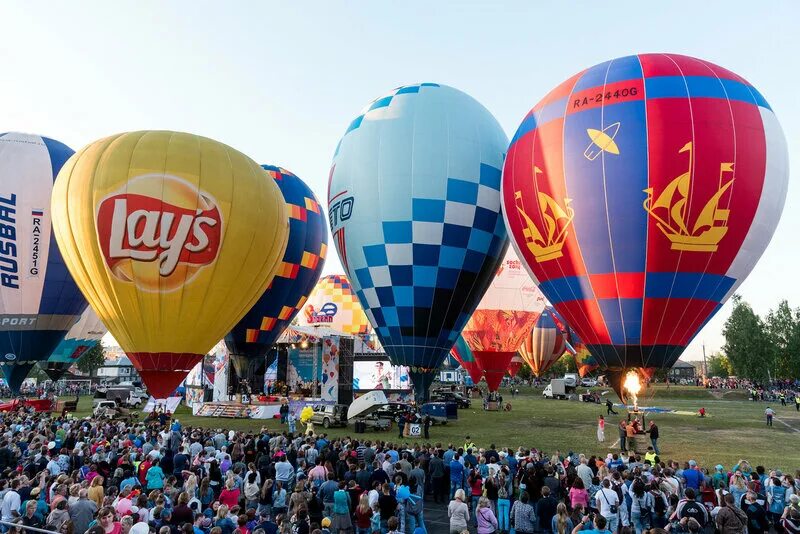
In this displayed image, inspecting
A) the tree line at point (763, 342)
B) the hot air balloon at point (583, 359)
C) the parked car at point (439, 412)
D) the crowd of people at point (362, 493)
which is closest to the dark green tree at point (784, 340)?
the tree line at point (763, 342)

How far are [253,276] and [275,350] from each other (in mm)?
20379

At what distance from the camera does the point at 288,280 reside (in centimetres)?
3083

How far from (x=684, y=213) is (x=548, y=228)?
3.69 meters

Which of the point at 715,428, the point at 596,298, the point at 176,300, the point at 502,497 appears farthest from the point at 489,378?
the point at 502,497

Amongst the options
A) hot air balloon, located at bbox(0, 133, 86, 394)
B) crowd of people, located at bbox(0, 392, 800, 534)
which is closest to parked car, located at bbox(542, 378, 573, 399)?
crowd of people, located at bbox(0, 392, 800, 534)

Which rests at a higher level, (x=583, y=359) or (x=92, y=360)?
(x=583, y=359)

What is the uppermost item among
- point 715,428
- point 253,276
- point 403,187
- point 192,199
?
point 403,187

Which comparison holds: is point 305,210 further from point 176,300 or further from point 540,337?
point 540,337

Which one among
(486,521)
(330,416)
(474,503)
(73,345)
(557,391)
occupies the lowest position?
(557,391)

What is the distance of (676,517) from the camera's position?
8414 millimetres

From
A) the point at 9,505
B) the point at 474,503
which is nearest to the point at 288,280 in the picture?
the point at 474,503

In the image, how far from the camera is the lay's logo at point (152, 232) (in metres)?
16.8

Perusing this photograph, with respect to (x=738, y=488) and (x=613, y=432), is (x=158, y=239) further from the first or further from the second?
(x=613, y=432)

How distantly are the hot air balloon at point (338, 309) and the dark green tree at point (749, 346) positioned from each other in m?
41.1
